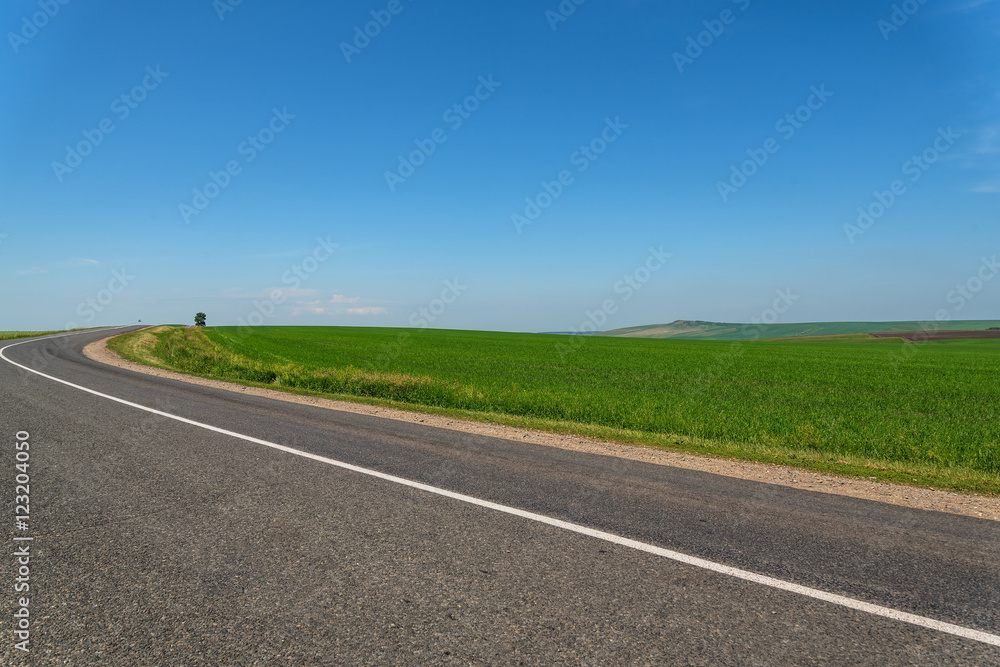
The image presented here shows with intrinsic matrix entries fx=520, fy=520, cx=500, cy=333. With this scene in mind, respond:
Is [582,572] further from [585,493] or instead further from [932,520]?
[932,520]

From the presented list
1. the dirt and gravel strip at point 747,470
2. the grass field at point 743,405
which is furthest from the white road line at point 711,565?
the grass field at point 743,405

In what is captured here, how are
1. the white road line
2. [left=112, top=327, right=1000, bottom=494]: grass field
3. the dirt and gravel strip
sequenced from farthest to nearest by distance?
[left=112, top=327, right=1000, bottom=494]: grass field < the dirt and gravel strip < the white road line

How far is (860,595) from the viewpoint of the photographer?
362cm

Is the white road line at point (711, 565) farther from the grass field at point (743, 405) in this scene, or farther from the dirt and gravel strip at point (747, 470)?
the grass field at point (743, 405)

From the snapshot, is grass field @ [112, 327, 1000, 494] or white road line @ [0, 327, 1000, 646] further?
grass field @ [112, 327, 1000, 494]

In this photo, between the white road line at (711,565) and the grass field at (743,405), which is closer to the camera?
the white road line at (711,565)

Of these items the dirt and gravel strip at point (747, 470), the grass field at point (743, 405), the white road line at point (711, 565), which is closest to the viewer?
the white road line at point (711, 565)

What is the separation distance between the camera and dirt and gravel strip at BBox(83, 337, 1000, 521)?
6.05 metres

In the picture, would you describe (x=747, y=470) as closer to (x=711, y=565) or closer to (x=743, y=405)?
(x=711, y=565)

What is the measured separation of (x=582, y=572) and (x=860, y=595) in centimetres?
192

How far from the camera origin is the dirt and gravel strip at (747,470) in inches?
238

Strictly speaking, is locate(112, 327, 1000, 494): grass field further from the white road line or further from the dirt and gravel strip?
the white road line

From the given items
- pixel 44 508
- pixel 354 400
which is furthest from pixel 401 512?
pixel 354 400

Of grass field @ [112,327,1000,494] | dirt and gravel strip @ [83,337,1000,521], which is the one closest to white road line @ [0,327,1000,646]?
dirt and gravel strip @ [83,337,1000,521]
